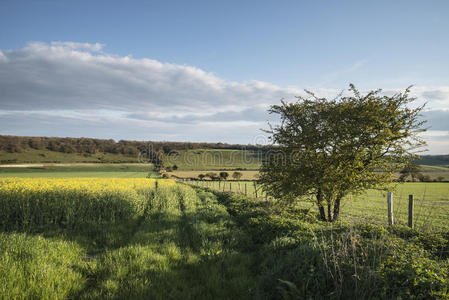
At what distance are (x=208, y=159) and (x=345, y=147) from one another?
102671 mm

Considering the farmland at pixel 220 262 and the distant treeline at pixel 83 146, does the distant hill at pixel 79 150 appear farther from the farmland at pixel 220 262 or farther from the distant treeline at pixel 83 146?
the farmland at pixel 220 262

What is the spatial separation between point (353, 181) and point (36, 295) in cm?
1059

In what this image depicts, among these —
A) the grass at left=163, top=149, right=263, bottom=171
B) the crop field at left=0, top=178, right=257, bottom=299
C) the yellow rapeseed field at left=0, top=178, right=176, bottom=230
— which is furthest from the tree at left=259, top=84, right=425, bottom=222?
the grass at left=163, top=149, right=263, bottom=171

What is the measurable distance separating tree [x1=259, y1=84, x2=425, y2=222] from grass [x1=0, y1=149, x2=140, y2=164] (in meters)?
118

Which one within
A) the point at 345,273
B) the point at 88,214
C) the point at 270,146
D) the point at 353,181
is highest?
the point at 270,146

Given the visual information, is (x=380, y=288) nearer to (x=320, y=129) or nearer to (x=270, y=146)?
(x=320, y=129)

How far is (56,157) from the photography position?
375ft

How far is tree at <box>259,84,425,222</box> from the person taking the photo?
9664 millimetres

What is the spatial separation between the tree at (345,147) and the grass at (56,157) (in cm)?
11806

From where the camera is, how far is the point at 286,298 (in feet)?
12.4

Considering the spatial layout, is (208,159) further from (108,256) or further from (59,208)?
(108,256)

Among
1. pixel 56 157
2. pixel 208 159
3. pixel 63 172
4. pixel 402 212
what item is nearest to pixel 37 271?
pixel 402 212

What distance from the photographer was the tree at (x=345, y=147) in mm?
9664

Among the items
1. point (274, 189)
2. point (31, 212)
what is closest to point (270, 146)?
point (274, 189)
